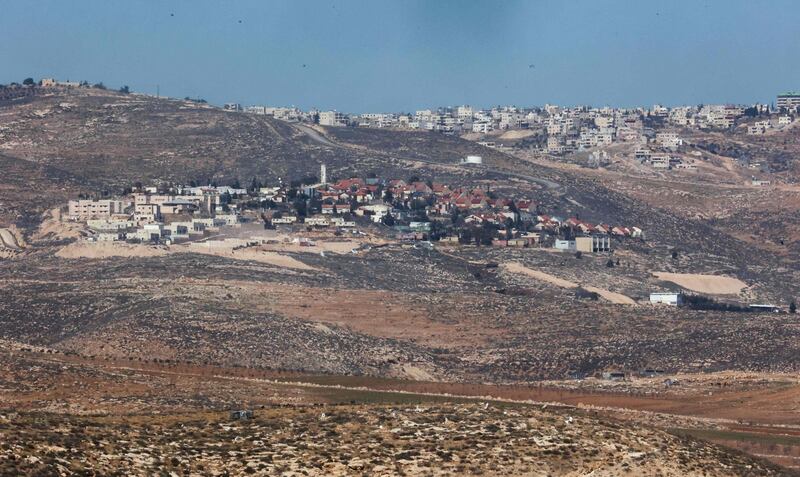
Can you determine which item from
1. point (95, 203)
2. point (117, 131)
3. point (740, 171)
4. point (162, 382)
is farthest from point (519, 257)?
point (740, 171)

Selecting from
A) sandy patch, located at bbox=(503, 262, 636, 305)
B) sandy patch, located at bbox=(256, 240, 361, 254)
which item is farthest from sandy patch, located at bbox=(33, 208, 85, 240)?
sandy patch, located at bbox=(503, 262, 636, 305)

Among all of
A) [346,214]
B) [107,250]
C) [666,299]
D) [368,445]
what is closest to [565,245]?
[346,214]

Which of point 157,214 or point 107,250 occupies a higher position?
point 157,214

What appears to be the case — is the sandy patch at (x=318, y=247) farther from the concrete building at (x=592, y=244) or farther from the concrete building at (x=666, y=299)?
the concrete building at (x=666, y=299)

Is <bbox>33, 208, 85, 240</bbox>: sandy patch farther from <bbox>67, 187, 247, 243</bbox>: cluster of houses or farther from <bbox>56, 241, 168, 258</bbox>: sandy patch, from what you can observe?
<bbox>56, 241, 168, 258</bbox>: sandy patch

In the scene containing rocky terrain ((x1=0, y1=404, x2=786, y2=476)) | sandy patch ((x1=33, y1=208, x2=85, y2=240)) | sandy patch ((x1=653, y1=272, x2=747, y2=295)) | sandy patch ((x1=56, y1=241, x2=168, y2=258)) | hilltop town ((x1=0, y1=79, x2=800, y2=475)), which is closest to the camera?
rocky terrain ((x1=0, y1=404, x2=786, y2=476))

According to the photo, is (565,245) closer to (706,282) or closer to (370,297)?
(706,282)

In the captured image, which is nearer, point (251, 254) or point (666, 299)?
point (666, 299)
